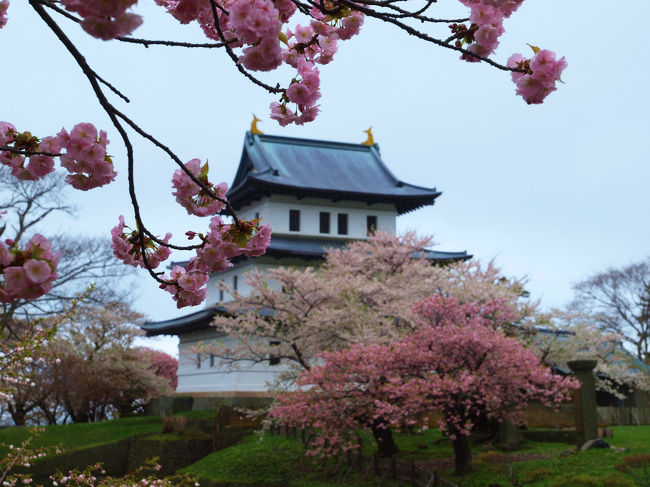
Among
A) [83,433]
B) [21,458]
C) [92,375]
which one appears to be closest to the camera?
[21,458]

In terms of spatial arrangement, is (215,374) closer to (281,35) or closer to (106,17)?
(281,35)

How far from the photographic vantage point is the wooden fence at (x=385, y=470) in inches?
507

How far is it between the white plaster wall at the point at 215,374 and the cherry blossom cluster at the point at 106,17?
2181cm

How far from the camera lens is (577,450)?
46.7ft

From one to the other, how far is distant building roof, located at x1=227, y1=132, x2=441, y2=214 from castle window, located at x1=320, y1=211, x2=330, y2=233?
0.94 m

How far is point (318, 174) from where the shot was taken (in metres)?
32.9

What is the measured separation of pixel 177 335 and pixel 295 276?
47.9ft

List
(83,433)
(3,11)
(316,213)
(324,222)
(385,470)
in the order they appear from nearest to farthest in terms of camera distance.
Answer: (3,11), (385,470), (83,433), (316,213), (324,222)

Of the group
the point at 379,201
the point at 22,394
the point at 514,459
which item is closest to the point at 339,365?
the point at 514,459

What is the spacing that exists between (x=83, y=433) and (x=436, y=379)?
52.7 feet

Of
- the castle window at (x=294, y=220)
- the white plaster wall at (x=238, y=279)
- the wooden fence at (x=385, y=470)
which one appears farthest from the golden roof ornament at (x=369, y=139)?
the wooden fence at (x=385, y=470)

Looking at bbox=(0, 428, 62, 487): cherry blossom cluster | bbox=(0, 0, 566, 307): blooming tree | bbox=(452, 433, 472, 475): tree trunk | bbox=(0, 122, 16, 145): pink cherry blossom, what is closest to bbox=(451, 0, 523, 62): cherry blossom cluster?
bbox=(0, 0, 566, 307): blooming tree

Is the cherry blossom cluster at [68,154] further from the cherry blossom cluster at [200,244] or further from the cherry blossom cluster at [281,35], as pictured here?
the cherry blossom cluster at [281,35]

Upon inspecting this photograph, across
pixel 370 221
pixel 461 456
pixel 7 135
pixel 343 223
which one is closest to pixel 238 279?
pixel 343 223
